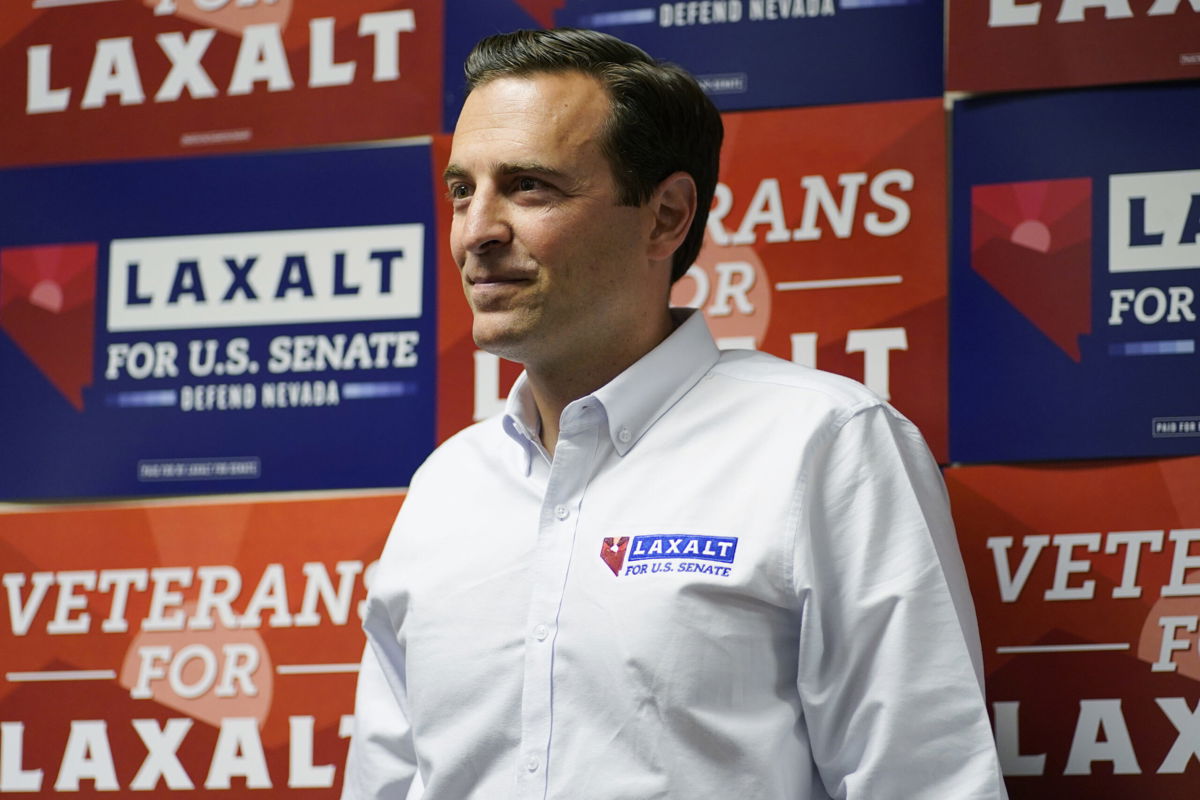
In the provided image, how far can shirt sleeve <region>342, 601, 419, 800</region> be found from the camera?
5.44ft

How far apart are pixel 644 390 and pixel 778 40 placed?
0.63 metres

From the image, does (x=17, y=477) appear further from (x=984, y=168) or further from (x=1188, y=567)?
(x=1188, y=567)

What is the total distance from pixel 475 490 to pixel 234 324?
62 centimetres

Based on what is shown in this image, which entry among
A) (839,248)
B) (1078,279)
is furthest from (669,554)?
(1078,279)

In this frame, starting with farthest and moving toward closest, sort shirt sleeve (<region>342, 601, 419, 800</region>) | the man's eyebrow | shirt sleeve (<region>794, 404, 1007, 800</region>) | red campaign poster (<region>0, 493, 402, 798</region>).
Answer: red campaign poster (<region>0, 493, 402, 798</region>)
shirt sleeve (<region>342, 601, 419, 800</region>)
the man's eyebrow
shirt sleeve (<region>794, 404, 1007, 800</region>)

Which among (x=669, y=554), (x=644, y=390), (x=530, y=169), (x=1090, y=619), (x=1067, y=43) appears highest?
(x=1067, y=43)

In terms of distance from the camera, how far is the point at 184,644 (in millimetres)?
2020

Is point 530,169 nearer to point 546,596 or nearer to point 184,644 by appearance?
point 546,596

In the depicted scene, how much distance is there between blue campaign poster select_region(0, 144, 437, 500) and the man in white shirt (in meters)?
0.33

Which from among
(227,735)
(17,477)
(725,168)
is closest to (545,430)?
(725,168)

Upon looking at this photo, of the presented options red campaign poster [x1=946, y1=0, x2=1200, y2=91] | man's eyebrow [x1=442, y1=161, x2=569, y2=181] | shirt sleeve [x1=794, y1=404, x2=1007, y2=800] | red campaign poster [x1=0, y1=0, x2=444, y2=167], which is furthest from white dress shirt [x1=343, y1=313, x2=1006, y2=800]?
red campaign poster [x1=0, y1=0, x2=444, y2=167]

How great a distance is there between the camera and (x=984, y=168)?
70.3 inches

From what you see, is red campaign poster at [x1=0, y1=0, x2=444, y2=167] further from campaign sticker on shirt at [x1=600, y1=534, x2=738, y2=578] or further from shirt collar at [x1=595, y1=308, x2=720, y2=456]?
campaign sticker on shirt at [x1=600, y1=534, x2=738, y2=578]

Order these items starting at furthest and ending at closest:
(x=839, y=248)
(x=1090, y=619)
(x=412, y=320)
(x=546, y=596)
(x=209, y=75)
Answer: (x=209, y=75), (x=412, y=320), (x=839, y=248), (x=1090, y=619), (x=546, y=596)
